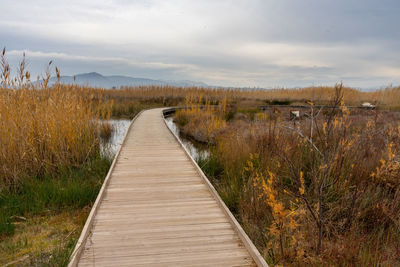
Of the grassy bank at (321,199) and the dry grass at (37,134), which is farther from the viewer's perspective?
the dry grass at (37,134)

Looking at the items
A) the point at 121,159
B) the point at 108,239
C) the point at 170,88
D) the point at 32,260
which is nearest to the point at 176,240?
the point at 108,239

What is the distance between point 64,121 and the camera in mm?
4699

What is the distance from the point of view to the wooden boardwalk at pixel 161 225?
86.0 inches

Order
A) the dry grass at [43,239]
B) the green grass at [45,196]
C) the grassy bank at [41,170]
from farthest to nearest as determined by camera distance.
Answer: the green grass at [45,196], the grassy bank at [41,170], the dry grass at [43,239]

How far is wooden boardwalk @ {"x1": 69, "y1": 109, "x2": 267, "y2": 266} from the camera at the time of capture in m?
2.19

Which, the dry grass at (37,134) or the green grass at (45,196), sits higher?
the dry grass at (37,134)

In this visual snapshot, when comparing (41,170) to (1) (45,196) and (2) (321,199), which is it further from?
(2) (321,199)

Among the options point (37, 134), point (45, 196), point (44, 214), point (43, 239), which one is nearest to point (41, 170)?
point (37, 134)

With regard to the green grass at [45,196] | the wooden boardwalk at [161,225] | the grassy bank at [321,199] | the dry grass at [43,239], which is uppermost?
the grassy bank at [321,199]

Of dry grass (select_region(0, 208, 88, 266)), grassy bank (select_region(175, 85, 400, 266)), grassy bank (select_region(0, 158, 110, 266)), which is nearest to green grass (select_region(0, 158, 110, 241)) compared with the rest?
grassy bank (select_region(0, 158, 110, 266))


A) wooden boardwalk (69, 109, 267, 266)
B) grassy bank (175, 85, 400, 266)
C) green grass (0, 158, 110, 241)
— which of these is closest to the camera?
grassy bank (175, 85, 400, 266)

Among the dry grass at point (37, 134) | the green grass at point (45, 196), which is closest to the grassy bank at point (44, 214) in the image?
the green grass at point (45, 196)

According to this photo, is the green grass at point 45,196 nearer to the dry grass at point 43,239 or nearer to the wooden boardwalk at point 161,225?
the dry grass at point 43,239

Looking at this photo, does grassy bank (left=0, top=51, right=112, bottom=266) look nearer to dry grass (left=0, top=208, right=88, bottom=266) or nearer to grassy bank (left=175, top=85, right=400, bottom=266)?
dry grass (left=0, top=208, right=88, bottom=266)
